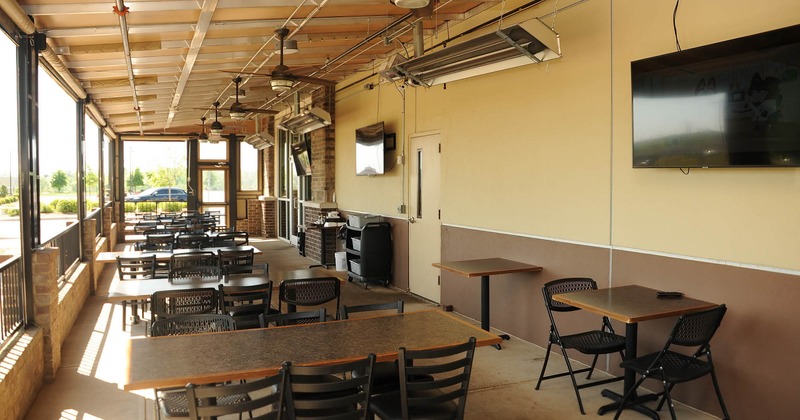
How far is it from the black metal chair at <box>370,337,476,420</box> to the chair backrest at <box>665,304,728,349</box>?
1.42m

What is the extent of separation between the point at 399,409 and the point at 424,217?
5.04 metres

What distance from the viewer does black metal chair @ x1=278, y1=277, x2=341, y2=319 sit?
15.9 ft

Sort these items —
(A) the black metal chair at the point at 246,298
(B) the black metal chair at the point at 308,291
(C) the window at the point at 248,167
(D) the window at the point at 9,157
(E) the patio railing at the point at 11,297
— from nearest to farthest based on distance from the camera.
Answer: (E) the patio railing at the point at 11,297, (D) the window at the point at 9,157, (A) the black metal chair at the point at 246,298, (B) the black metal chair at the point at 308,291, (C) the window at the point at 248,167

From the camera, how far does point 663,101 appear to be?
13.6 ft

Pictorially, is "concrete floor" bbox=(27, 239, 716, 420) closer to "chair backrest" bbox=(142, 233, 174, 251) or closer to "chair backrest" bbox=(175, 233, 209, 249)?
"chair backrest" bbox=(175, 233, 209, 249)

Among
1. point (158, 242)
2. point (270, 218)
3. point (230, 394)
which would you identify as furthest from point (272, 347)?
point (270, 218)

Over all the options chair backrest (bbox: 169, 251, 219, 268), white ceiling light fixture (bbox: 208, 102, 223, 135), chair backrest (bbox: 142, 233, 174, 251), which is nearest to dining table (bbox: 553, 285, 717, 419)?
chair backrest (bbox: 169, 251, 219, 268)

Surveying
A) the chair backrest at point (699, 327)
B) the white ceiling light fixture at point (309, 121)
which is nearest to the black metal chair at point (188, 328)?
the chair backrest at point (699, 327)

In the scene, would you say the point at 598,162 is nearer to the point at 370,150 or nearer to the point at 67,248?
the point at 370,150

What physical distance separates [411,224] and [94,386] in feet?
15.3

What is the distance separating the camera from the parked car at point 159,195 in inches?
707

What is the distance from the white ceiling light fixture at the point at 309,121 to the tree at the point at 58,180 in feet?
11.8

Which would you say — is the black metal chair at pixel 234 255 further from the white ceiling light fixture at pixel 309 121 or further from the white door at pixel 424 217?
the white ceiling light fixture at pixel 309 121

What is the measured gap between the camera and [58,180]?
6.68 metres
